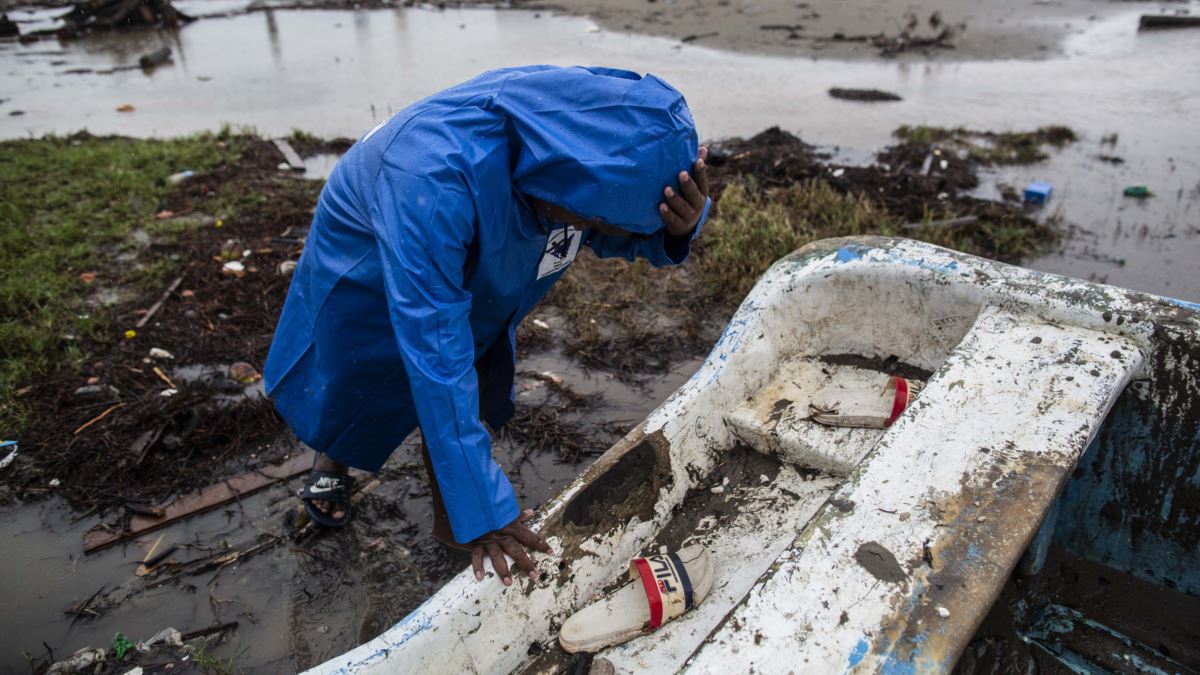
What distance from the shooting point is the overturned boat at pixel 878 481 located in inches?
57.5

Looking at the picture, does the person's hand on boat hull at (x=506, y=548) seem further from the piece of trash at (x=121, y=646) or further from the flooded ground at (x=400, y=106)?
the piece of trash at (x=121, y=646)

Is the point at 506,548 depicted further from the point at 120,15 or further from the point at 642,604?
the point at 120,15

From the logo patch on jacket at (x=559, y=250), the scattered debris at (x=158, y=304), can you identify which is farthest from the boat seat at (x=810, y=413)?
the scattered debris at (x=158, y=304)

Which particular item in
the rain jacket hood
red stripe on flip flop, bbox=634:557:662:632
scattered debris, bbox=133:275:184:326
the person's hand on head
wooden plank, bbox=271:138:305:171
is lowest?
scattered debris, bbox=133:275:184:326

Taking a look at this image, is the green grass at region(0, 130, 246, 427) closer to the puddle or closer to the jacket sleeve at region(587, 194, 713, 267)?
the puddle

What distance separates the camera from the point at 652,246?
2.16m

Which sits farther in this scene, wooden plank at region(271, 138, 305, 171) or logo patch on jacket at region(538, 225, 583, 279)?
wooden plank at region(271, 138, 305, 171)

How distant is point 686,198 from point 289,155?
227 inches

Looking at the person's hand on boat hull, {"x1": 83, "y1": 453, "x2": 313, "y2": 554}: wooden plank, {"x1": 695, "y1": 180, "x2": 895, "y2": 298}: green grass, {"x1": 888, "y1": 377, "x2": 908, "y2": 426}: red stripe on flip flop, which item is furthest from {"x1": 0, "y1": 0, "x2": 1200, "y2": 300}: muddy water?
{"x1": 83, "y1": 453, "x2": 313, "y2": 554}: wooden plank

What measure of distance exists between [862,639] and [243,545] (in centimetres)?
235

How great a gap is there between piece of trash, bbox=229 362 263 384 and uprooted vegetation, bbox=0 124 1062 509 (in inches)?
1.4

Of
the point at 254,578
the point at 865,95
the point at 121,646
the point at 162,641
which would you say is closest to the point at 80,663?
the point at 121,646

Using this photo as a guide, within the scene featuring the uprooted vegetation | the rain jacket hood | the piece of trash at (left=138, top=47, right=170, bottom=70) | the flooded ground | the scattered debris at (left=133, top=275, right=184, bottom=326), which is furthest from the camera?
the piece of trash at (left=138, top=47, right=170, bottom=70)

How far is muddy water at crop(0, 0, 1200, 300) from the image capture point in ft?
17.5
